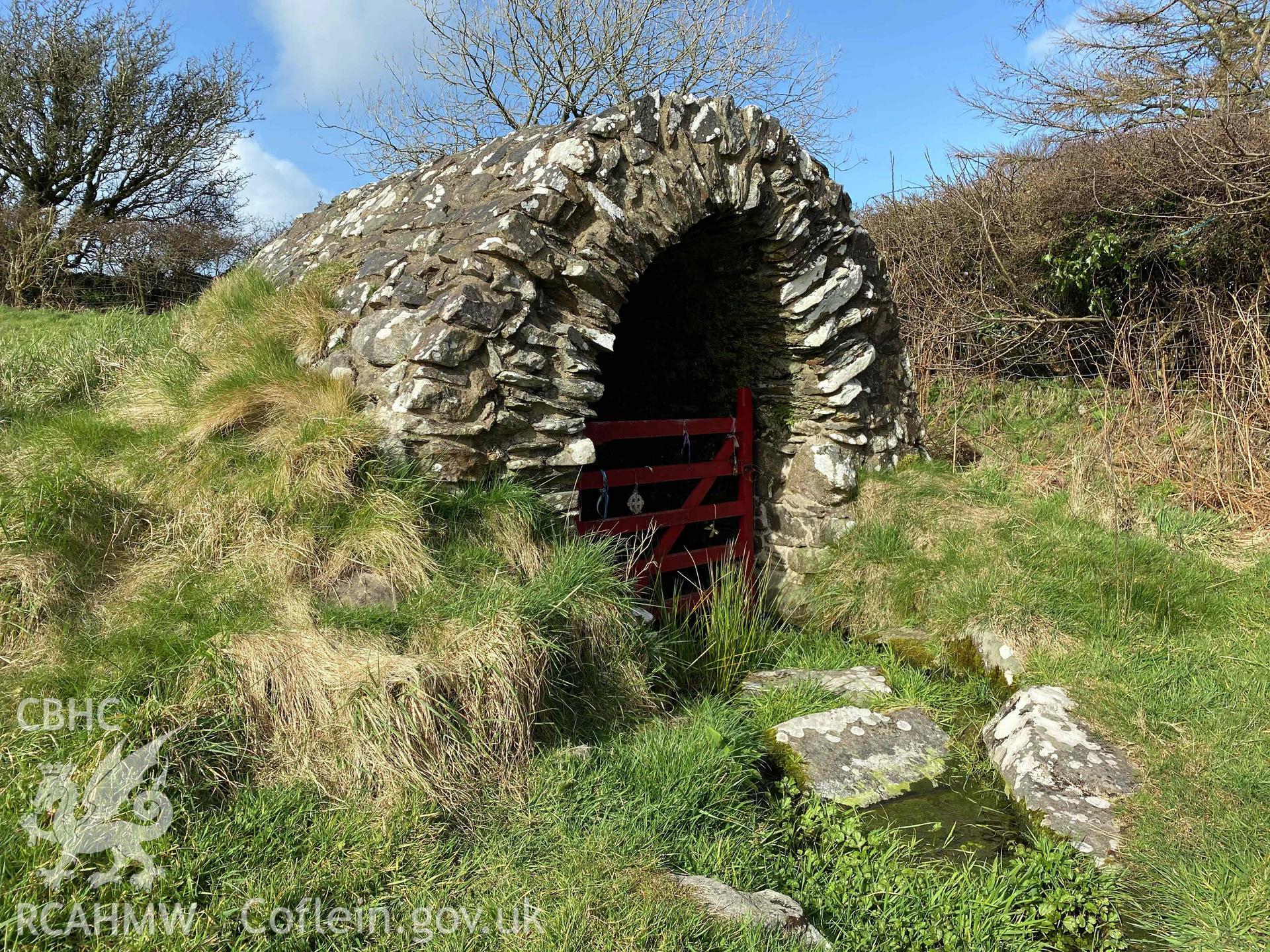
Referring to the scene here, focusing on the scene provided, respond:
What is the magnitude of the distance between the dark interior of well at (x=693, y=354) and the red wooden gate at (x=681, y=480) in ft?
0.42

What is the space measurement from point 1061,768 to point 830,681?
1180mm

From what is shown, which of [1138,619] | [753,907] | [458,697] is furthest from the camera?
[1138,619]

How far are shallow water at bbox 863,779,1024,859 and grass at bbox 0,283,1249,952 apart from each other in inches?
3.2

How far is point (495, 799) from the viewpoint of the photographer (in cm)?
279

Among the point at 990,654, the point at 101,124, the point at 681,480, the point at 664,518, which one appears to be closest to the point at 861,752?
the point at 990,654

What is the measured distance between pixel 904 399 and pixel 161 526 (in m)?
4.99

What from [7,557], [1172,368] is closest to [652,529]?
[7,557]

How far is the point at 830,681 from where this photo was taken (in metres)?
4.34

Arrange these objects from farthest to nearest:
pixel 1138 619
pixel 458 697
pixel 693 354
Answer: pixel 693 354
pixel 1138 619
pixel 458 697

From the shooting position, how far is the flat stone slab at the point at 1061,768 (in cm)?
320

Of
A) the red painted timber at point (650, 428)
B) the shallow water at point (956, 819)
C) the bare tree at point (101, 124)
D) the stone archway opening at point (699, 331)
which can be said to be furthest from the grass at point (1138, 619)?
the bare tree at point (101, 124)

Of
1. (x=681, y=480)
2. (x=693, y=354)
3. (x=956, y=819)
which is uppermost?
(x=693, y=354)

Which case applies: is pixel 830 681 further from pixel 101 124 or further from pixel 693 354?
pixel 101 124

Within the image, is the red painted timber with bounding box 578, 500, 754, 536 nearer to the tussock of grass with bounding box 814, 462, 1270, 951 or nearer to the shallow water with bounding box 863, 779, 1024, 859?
the tussock of grass with bounding box 814, 462, 1270, 951
